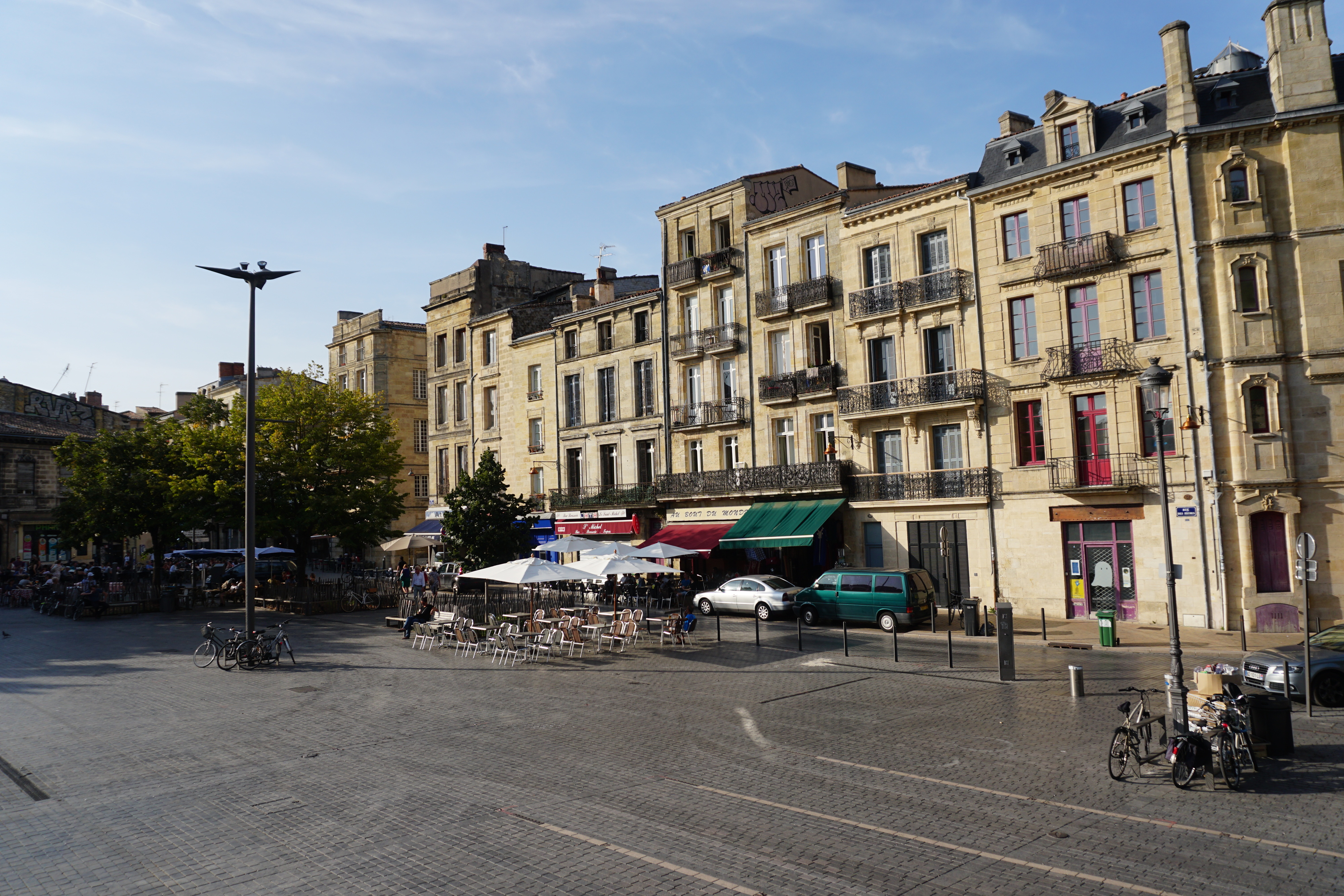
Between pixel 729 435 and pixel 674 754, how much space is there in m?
24.4

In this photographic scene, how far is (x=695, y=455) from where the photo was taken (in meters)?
36.9

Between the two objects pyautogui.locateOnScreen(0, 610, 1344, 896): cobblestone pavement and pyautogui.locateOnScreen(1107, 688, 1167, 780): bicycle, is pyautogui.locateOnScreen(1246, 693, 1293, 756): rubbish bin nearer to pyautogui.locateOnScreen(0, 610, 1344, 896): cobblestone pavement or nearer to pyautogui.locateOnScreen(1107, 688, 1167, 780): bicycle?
pyautogui.locateOnScreen(0, 610, 1344, 896): cobblestone pavement

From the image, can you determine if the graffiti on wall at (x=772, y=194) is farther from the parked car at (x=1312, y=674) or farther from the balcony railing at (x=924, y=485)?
the parked car at (x=1312, y=674)

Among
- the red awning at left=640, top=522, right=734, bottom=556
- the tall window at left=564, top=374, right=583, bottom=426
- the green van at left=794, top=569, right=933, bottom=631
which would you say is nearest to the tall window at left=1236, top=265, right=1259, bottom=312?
the green van at left=794, top=569, right=933, bottom=631

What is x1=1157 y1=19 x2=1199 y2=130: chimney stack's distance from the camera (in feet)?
79.2

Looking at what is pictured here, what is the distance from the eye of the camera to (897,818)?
29.2 feet

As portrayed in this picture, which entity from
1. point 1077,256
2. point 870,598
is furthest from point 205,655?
point 1077,256

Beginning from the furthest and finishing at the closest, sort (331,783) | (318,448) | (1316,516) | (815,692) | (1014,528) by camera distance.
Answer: (318,448) < (1014,528) < (1316,516) < (815,692) < (331,783)

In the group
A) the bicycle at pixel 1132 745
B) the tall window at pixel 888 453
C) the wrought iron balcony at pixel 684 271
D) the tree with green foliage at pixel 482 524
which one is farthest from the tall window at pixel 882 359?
the bicycle at pixel 1132 745

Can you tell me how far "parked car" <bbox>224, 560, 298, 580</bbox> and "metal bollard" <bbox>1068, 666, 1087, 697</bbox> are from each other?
30.2 meters

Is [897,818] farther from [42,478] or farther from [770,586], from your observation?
[42,478]

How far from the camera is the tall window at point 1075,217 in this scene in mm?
26375

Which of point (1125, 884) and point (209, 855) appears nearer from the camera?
point (1125, 884)

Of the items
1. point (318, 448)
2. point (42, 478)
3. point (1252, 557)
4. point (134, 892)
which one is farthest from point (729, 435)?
point (42, 478)
